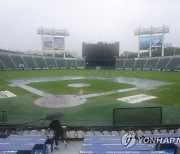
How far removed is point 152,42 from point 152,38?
5.85ft

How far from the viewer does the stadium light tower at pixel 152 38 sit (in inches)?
3812

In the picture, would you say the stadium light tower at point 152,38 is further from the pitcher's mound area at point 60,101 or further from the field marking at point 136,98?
the pitcher's mound area at point 60,101

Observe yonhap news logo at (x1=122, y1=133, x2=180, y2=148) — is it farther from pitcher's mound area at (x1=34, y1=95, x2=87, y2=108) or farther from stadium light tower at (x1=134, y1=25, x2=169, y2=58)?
stadium light tower at (x1=134, y1=25, x2=169, y2=58)

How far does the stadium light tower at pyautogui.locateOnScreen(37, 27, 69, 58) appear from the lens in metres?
106

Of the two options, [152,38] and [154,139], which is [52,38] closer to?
[152,38]

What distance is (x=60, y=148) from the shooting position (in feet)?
42.9

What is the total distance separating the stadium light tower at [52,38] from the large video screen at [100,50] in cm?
1257

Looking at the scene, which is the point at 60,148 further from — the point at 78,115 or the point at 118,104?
the point at 118,104

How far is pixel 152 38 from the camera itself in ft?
323

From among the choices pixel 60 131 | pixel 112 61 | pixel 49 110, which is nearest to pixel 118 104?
pixel 49 110

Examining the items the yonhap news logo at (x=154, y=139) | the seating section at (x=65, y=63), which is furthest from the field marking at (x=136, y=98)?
the seating section at (x=65, y=63)

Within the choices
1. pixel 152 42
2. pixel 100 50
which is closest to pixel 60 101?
pixel 100 50

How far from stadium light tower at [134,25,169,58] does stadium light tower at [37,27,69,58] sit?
38188 millimetres

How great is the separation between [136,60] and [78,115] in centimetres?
9116
